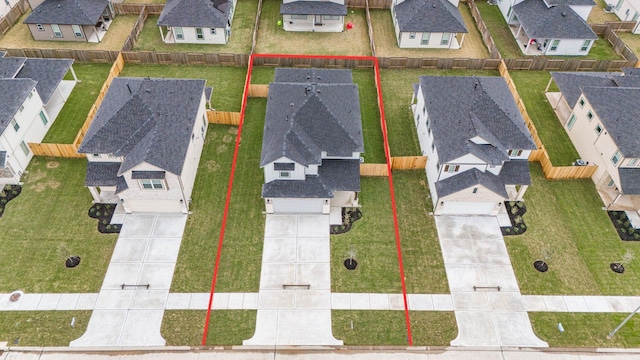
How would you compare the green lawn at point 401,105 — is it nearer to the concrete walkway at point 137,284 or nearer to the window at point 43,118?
the concrete walkway at point 137,284

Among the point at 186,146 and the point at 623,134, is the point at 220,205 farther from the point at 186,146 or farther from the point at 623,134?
the point at 623,134

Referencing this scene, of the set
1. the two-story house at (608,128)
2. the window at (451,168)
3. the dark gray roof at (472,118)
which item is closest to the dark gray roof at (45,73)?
the dark gray roof at (472,118)

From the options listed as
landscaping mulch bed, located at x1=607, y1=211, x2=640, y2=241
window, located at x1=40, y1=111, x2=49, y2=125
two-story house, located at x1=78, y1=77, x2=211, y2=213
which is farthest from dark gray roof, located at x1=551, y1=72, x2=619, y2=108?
window, located at x1=40, y1=111, x2=49, y2=125

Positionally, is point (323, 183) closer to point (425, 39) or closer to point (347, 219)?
point (347, 219)

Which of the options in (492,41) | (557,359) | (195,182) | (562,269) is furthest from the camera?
(492,41)

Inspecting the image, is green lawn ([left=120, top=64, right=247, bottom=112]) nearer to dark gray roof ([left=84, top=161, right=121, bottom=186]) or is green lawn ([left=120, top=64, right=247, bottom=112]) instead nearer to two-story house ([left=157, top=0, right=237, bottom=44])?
two-story house ([left=157, top=0, right=237, bottom=44])

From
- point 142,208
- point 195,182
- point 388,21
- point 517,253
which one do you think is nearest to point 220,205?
point 195,182
